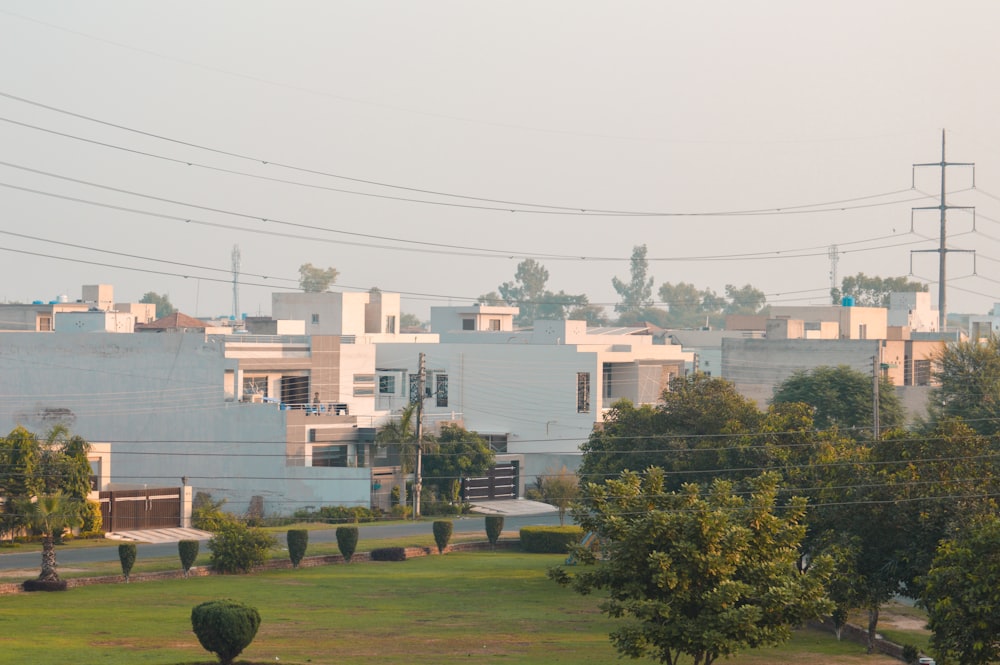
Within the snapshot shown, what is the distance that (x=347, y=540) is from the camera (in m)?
53.7

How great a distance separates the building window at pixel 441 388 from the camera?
89.7 m

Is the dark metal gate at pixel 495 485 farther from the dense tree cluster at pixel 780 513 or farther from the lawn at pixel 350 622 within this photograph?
the lawn at pixel 350 622

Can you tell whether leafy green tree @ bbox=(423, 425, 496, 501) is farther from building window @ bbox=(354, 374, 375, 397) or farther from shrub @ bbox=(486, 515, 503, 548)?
shrub @ bbox=(486, 515, 503, 548)

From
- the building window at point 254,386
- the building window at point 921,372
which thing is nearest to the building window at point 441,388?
the building window at point 254,386

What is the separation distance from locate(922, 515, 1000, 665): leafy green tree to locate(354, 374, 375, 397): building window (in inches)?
2283

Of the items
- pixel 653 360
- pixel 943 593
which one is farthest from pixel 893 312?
pixel 943 593

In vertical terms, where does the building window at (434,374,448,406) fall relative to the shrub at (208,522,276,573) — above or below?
above

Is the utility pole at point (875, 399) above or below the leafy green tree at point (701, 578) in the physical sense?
above

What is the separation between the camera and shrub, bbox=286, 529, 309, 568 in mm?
52031

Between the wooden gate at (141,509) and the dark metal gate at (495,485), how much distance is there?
19384 mm

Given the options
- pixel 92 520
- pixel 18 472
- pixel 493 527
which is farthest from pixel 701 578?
pixel 92 520

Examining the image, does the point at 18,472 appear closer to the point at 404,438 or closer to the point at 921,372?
the point at 404,438

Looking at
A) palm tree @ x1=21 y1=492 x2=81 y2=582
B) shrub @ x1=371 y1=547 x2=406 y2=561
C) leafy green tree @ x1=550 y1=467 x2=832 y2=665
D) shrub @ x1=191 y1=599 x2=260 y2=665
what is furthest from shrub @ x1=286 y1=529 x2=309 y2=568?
leafy green tree @ x1=550 y1=467 x2=832 y2=665

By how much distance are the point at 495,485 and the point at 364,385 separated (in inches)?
410
